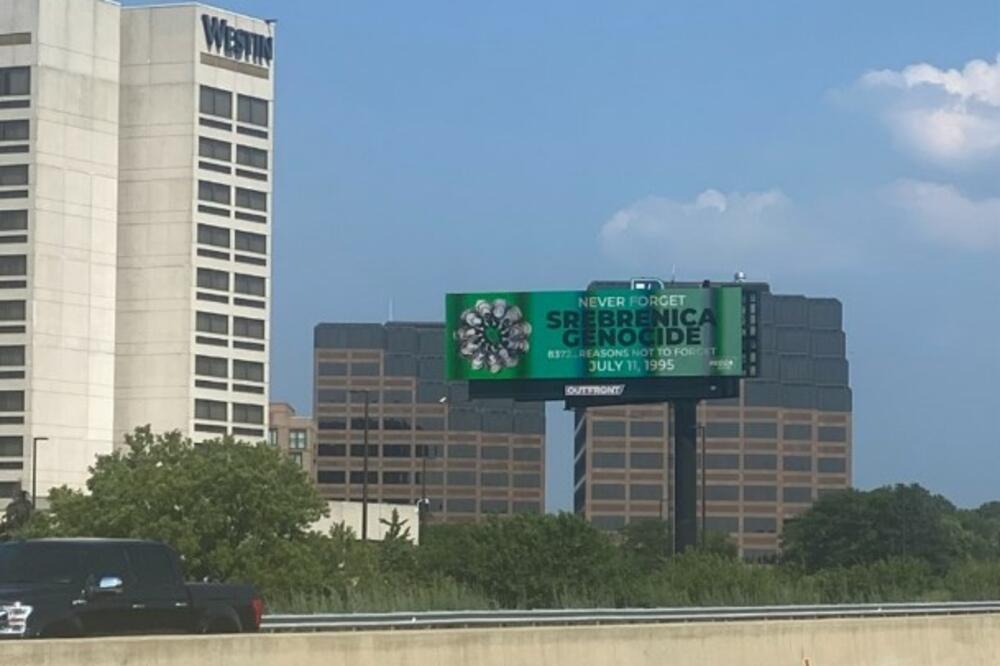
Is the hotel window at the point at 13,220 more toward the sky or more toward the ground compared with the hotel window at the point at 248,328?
more toward the sky

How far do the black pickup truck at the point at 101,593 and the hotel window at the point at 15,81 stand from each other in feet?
391

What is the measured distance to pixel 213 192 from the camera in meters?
149

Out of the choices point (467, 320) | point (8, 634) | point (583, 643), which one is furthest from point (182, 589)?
point (467, 320)

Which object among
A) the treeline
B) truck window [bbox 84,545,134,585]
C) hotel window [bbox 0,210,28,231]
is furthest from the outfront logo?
truck window [bbox 84,545,134,585]

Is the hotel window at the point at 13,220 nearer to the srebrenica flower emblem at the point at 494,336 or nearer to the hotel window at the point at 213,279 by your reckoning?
the hotel window at the point at 213,279

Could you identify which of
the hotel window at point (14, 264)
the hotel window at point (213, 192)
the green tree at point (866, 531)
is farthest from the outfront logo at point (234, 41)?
the green tree at point (866, 531)

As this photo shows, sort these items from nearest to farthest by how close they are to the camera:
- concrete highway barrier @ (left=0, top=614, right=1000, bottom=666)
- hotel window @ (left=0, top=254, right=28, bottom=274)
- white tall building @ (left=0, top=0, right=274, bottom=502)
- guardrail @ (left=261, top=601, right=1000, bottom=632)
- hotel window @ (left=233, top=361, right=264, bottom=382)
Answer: concrete highway barrier @ (left=0, top=614, right=1000, bottom=666), guardrail @ (left=261, top=601, right=1000, bottom=632), hotel window @ (left=0, top=254, right=28, bottom=274), white tall building @ (left=0, top=0, right=274, bottom=502), hotel window @ (left=233, top=361, right=264, bottom=382)

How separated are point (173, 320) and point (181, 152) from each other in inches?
465

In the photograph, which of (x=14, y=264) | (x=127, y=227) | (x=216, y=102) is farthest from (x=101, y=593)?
(x=216, y=102)

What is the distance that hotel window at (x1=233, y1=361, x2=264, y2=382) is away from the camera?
150 m

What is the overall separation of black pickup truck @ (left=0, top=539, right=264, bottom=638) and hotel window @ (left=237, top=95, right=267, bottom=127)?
128m

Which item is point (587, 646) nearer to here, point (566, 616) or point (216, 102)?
point (566, 616)

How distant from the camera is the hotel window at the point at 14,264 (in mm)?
138875

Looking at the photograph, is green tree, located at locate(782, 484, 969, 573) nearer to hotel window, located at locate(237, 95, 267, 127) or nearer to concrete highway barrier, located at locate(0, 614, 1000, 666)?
hotel window, located at locate(237, 95, 267, 127)
